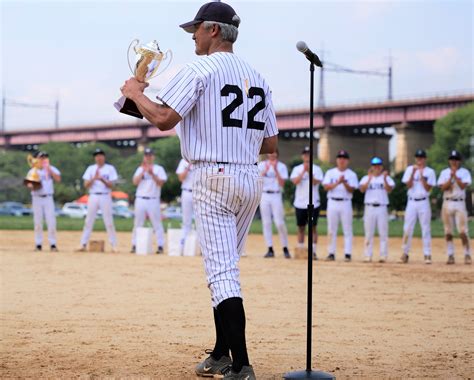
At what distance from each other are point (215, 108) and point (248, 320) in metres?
4.06

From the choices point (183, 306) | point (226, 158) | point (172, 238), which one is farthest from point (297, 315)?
point (172, 238)

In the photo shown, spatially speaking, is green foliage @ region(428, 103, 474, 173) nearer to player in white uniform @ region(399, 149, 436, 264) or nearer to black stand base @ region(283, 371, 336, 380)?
player in white uniform @ region(399, 149, 436, 264)

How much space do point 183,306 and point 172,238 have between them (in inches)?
366

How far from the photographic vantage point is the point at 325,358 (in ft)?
24.3

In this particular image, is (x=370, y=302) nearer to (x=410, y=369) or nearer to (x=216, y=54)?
(x=410, y=369)

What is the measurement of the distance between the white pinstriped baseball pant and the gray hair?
0.91 m

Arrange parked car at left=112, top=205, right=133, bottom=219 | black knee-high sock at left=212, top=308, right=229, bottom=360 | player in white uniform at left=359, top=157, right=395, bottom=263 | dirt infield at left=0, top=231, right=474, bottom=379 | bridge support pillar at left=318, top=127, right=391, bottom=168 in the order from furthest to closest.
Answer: bridge support pillar at left=318, top=127, right=391, bottom=168 < parked car at left=112, top=205, right=133, bottom=219 < player in white uniform at left=359, top=157, right=395, bottom=263 < dirt infield at left=0, top=231, right=474, bottom=379 < black knee-high sock at left=212, top=308, right=229, bottom=360

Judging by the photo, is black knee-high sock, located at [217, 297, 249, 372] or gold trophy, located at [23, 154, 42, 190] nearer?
black knee-high sock, located at [217, 297, 249, 372]

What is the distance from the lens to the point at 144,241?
2042cm

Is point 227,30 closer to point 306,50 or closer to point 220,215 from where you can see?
point 306,50

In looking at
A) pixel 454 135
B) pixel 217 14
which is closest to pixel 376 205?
pixel 217 14

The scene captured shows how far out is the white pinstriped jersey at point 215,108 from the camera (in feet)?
19.5

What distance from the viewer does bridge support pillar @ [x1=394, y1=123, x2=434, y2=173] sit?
83.3 m

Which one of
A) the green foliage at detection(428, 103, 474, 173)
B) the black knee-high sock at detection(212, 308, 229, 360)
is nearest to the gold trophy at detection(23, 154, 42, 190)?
the black knee-high sock at detection(212, 308, 229, 360)
